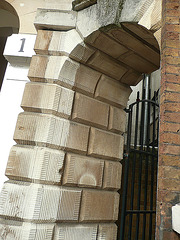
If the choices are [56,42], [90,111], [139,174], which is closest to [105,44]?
[56,42]

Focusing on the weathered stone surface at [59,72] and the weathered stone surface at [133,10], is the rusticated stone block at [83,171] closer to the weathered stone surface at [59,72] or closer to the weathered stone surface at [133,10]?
the weathered stone surface at [59,72]

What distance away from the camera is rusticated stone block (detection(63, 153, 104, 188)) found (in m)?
2.74

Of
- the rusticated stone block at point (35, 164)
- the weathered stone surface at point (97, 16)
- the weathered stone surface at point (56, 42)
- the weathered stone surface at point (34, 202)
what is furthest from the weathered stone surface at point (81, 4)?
the weathered stone surface at point (34, 202)

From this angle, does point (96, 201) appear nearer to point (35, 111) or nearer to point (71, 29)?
point (35, 111)

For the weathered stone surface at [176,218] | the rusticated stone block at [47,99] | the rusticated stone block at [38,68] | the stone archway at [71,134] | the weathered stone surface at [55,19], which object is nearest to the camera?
the weathered stone surface at [176,218]

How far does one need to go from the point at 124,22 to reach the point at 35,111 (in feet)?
4.65

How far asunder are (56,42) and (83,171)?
5.36 feet

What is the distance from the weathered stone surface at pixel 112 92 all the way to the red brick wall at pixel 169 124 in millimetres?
1348

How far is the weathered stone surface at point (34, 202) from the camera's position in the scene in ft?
8.02

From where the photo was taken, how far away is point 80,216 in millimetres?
2766

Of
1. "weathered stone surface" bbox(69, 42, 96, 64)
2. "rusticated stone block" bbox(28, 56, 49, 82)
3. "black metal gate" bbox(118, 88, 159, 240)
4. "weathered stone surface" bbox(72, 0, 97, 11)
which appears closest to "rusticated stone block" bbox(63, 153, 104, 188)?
"black metal gate" bbox(118, 88, 159, 240)

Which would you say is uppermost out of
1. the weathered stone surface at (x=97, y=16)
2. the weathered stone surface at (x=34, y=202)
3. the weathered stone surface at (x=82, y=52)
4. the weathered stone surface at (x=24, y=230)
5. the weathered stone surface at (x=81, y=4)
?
the weathered stone surface at (x=81, y=4)

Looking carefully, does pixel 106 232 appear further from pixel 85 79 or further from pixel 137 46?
pixel 137 46

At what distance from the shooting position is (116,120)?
3.39m
